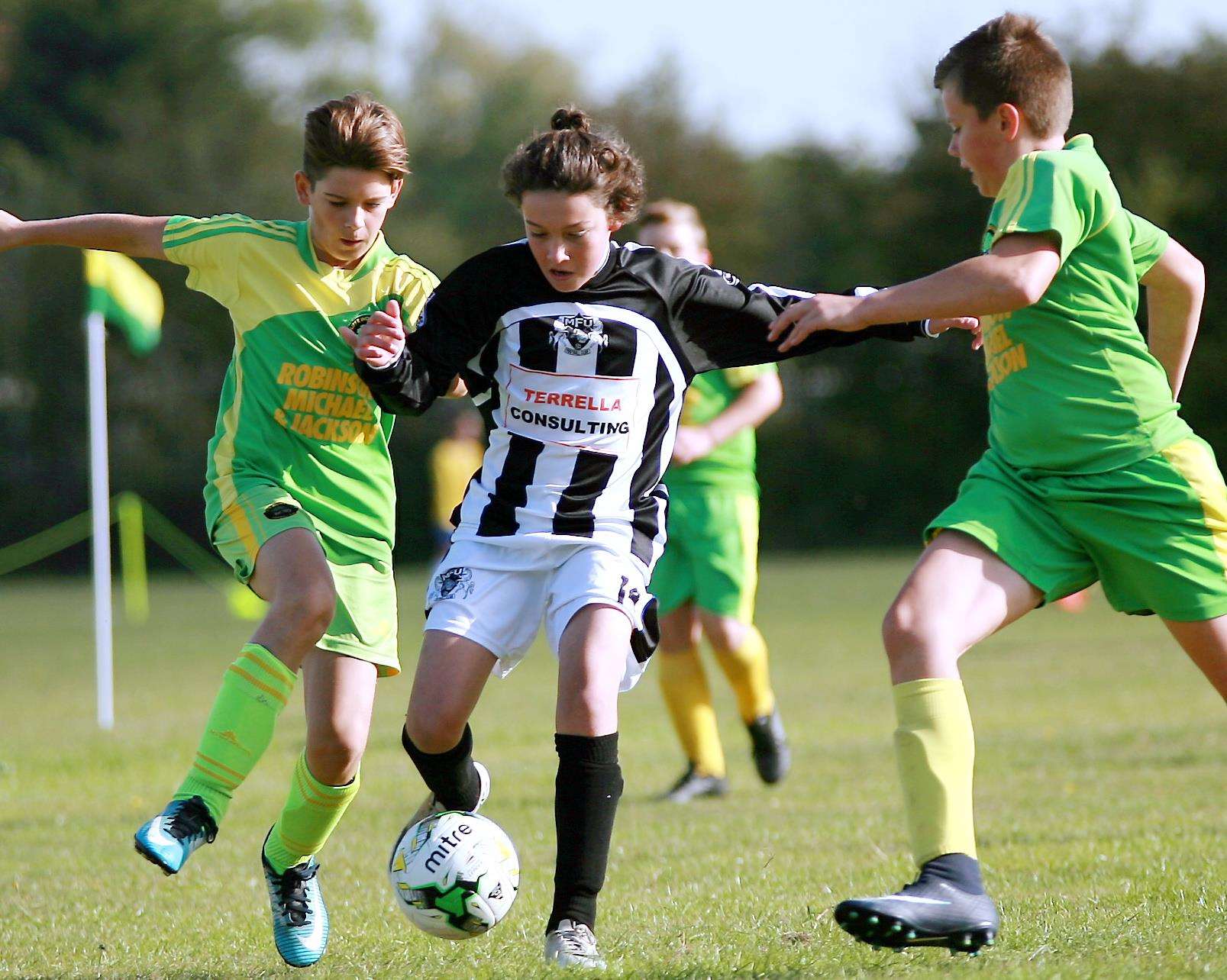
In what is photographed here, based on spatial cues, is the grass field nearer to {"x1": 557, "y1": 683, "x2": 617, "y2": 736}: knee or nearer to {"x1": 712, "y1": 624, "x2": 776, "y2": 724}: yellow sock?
{"x1": 712, "y1": 624, "x2": 776, "y2": 724}: yellow sock

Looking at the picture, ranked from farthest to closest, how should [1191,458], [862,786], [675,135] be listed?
[675,135], [862,786], [1191,458]

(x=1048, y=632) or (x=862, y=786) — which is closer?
(x=862, y=786)

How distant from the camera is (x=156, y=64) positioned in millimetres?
44406

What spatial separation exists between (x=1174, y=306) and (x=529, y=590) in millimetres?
1901

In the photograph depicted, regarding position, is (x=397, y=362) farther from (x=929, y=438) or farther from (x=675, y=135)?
(x=675, y=135)

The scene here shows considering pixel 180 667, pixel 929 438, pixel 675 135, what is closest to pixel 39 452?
pixel 675 135

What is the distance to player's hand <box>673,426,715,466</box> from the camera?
6.95 meters

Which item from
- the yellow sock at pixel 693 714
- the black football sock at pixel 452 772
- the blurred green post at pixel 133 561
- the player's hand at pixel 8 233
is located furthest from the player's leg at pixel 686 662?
the blurred green post at pixel 133 561

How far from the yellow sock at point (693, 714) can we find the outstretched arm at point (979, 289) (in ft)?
12.5

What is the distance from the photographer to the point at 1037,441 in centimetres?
380

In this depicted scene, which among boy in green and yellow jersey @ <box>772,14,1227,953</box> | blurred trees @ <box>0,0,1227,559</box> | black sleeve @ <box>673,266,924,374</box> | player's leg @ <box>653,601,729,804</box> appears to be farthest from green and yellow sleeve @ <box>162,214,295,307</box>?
blurred trees @ <box>0,0,1227,559</box>

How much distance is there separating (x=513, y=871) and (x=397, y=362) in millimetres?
1325

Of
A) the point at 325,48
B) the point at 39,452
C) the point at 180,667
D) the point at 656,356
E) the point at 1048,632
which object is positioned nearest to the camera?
the point at 656,356

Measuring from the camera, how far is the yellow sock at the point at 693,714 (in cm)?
721
